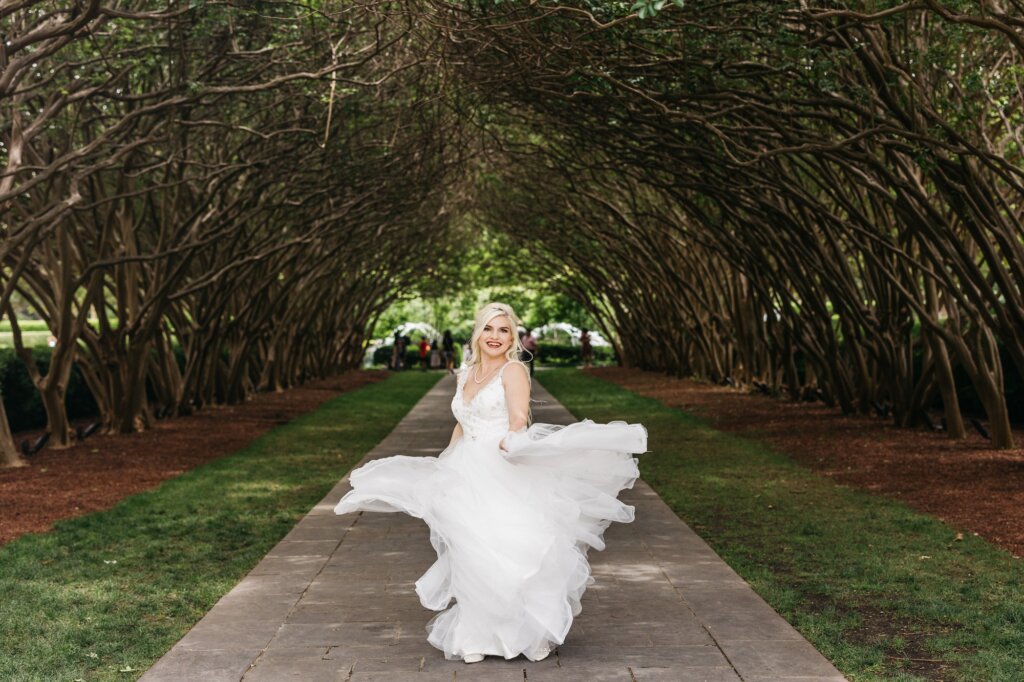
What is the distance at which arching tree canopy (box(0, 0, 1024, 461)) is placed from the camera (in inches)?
512

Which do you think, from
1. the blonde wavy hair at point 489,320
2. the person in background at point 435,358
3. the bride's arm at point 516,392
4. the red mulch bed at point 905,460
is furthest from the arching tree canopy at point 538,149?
the person in background at point 435,358

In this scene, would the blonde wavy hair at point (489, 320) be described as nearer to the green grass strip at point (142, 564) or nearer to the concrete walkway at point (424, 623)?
the concrete walkway at point (424, 623)

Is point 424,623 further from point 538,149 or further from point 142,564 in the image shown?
point 538,149

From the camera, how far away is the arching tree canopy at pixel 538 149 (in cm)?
1300

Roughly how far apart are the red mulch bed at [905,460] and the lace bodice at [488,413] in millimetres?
4567

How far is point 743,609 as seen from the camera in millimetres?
7230

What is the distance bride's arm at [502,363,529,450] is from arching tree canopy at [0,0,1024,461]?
3.23 metres

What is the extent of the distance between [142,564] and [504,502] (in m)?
3.76

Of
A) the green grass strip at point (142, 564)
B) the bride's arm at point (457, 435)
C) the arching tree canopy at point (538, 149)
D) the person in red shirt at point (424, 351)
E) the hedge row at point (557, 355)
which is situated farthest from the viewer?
the hedge row at point (557, 355)

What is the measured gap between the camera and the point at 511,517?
626cm

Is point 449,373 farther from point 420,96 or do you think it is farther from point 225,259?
point 420,96

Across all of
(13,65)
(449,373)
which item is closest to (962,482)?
(13,65)

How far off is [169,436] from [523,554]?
1416 centimetres

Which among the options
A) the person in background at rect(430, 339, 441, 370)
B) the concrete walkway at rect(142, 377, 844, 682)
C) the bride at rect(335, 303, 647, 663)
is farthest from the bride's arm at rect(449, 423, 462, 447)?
the person in background at rect(430, 339, 441, 370)
